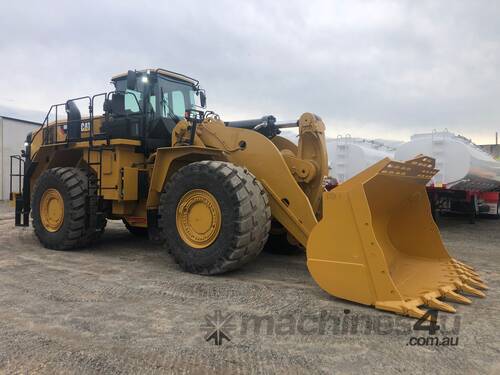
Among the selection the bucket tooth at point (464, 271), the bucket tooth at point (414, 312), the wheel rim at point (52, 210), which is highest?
the wheel rim at point (52, 210)

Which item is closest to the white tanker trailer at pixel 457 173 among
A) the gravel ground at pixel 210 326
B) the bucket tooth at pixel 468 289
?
the gravel ground at pixel 210 326

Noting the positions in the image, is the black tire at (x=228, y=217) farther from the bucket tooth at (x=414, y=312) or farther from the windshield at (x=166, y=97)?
the windshield at (x=166, y=97)

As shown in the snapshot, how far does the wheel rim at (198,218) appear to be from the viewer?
5.18m

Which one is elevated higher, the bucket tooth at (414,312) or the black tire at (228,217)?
the black tire at (228,217)

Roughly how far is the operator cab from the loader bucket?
3.59 metres

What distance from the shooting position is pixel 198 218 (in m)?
5.34

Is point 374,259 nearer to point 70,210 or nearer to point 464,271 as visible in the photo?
point 464,271

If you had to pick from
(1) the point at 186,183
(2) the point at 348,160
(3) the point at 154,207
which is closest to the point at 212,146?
(1) the point at 186,183

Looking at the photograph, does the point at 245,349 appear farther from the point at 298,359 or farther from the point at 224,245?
the point at 224,245

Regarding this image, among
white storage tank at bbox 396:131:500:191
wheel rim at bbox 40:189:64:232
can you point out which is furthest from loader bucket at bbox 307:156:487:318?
white storage tank at bbox 396:131:500:191

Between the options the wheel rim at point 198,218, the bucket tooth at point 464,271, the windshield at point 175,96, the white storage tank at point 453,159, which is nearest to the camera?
the bucket tooth at point 464,271

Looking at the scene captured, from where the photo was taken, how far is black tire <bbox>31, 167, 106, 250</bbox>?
673 cm

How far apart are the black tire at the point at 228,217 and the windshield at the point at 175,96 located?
2.07 metres

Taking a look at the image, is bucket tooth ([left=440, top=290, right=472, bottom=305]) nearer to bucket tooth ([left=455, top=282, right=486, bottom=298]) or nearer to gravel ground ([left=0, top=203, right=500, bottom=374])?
gravel ground ([left=0, top=203, right=500, bottom=374])
